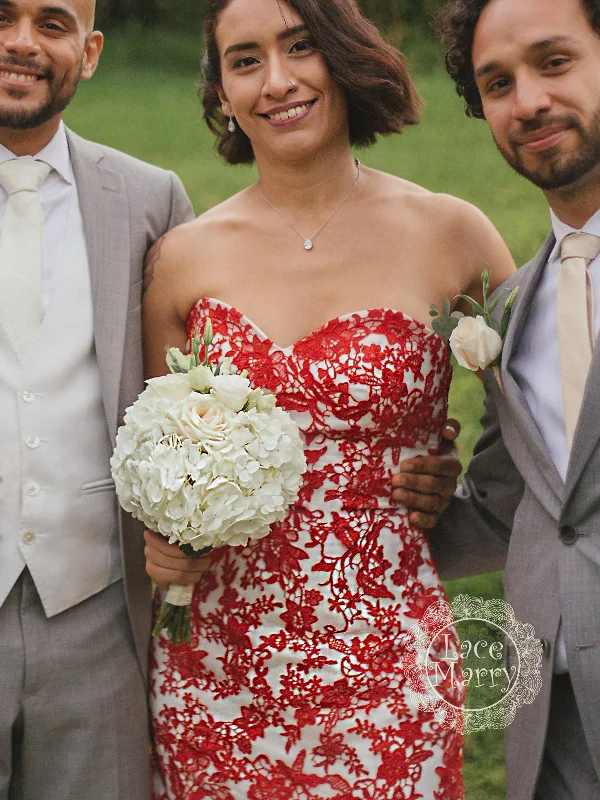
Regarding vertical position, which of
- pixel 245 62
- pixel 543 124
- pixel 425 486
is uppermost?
pixel 245 62

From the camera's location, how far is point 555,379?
2.99 meters

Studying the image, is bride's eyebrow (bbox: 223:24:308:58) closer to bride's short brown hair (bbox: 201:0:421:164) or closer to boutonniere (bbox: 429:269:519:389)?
bride's short brown hair (bbox: 201:0:421:164)

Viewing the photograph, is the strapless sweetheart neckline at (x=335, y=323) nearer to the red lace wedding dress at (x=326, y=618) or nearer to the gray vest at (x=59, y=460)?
the red lace wedding dress at (x=326, y=618)

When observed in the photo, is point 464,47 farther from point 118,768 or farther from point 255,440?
point 118,768

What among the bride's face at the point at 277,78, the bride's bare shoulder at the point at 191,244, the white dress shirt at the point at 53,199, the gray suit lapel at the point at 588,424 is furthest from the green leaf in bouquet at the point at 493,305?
the white dress shirt at the point at 53,199

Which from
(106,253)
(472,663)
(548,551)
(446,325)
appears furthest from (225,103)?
(472,663)

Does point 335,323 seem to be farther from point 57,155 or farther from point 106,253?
point 57,155

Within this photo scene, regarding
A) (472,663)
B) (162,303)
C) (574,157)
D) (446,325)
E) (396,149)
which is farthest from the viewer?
(396,149)

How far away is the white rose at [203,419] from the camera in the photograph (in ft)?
9.59

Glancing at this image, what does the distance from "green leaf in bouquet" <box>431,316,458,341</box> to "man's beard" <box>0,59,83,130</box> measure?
133 centimetres

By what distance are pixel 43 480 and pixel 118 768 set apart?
0.89 meters

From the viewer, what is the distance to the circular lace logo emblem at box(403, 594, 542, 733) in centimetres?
296

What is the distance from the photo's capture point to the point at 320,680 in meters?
3.34

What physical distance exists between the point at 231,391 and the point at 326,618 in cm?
82
